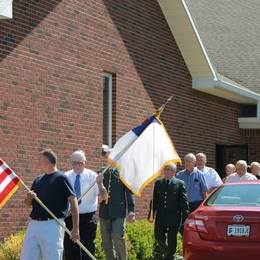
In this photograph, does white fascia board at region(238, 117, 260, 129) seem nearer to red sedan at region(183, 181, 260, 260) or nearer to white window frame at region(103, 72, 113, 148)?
white window frame at region(103, 72, 113, 148)

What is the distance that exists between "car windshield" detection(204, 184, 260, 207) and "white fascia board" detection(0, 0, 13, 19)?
165 inches

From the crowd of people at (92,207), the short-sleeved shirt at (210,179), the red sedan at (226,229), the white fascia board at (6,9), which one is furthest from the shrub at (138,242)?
the white fascia board at (6,9)

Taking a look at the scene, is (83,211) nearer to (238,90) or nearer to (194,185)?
(194,185)

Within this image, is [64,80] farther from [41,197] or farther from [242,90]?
[242,90]

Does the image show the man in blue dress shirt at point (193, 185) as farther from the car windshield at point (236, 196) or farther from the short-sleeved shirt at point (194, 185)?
the car windshield at point (236, 196)

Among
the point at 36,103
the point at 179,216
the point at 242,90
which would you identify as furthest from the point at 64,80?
the point at 242,90

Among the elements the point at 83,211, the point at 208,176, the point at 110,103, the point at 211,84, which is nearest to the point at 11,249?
the point at 83,211

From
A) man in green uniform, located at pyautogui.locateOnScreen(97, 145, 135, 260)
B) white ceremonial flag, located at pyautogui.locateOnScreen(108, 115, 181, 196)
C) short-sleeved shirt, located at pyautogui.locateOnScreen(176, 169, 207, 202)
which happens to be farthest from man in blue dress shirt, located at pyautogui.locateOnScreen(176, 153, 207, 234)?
white ceremonial flag, located at pyautogui.locateOnScreen(108, 115, 181, 196)

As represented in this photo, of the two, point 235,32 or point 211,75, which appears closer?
point 211,75

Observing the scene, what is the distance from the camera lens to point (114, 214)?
1277 centimetres

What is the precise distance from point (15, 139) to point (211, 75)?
805 cm

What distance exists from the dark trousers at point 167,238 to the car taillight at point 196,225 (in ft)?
5.63

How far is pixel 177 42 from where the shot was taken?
20.1 metres

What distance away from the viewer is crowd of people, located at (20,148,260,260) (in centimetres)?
1005
